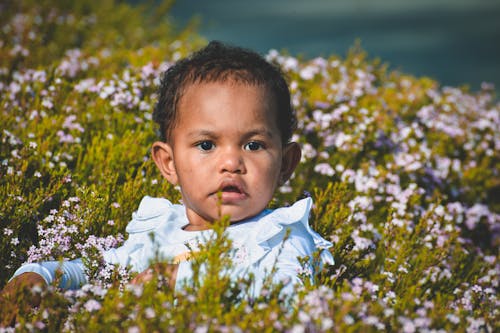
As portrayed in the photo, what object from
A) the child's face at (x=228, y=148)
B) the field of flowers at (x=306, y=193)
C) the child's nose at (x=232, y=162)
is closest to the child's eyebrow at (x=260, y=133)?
the child's face at (x=228, y=148)

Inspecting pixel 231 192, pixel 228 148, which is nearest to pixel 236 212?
pixel 231 192

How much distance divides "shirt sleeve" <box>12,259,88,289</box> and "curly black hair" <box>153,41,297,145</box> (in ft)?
3.46

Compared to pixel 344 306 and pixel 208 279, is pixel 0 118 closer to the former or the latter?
pixel 208 279

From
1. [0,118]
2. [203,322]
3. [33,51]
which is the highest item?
[33,51]

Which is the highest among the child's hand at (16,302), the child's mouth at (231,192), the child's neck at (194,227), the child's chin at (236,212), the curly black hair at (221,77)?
the curly black hair at (221,77)

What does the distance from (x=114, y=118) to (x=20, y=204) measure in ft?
6.97

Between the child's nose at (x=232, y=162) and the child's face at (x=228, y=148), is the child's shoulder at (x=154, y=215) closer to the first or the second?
the child's face at (x=228, y=148)

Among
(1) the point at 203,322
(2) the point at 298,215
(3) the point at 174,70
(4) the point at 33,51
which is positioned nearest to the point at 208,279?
(1) the point at 203,322

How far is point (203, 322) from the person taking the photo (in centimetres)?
235

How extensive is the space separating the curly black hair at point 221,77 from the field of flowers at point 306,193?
792 millimetres

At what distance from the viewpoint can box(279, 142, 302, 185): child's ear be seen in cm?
379

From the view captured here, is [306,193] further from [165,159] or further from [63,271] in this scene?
[63,271]

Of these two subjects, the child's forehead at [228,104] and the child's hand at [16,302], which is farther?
the child's forehead at [228,104]

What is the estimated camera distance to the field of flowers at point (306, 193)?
8.37 ft
